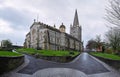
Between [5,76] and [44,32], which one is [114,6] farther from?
[44,32]

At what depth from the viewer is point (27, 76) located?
551 inches

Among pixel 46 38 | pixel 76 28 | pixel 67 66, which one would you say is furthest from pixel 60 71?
pixel 76 28

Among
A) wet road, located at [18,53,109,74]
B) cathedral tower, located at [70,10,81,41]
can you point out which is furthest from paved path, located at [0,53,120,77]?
cathedral tower, located at [70,10,81,41]

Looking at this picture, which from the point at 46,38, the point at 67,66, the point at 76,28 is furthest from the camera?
the point at 76,28

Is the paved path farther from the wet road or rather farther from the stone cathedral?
the stone cathedral

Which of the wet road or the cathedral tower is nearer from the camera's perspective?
the wet road

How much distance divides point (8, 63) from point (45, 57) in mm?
16325

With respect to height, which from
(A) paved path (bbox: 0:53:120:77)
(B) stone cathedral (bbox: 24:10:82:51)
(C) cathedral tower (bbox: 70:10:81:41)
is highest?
(C) cathedral tower (bbox: 70:10:81:41)

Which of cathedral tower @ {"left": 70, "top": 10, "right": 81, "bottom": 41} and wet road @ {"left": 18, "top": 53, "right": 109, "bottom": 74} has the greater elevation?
cathedral tower @ {"left": 70, "top": 10, "right": 81, "bottom": 41}

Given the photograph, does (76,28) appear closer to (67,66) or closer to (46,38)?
(46,38)

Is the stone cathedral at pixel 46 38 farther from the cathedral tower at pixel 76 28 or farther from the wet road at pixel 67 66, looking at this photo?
the wet road at pixel 67 66

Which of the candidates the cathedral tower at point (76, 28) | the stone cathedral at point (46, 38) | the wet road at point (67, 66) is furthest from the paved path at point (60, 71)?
the cathedral tower at point (76, 28)

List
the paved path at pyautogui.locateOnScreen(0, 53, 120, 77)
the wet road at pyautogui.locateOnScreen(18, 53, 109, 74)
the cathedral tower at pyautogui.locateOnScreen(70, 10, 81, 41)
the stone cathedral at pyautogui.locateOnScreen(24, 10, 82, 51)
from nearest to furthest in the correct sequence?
the paved path at pyautogui.locateOnScreen(0, 53, 120, 77)
the wet road at pyautogui.locateOnScreen(18, 53, 109, 74)
the stone cathedral at pyautogui.locateOnScreen(24, 10, 82, 51)
the cathedral tower at pyautogui.locateOnScreen(70, 10, 81, 41)

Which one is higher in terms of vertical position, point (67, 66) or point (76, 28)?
point (76, 28)
